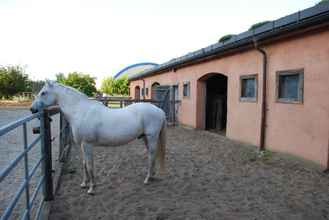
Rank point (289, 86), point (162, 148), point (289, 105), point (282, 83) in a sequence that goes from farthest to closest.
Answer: point (282, 83)
point (289, 86)
point (289, 105)
point (162, 148)

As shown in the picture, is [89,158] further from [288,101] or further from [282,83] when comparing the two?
[282,83]

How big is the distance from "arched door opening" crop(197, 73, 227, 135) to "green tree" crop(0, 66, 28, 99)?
2587 cm

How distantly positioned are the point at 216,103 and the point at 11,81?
26.5 metres

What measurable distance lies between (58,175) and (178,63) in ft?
25.6

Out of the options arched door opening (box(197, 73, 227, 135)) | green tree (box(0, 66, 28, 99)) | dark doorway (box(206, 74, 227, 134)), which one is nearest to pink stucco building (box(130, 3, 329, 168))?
arched door opening (box(197, 73, 227, 135))

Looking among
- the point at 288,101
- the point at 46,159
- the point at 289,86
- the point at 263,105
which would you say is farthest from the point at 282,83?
the point at 46,159

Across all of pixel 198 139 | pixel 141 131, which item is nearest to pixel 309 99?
pixel 141 131

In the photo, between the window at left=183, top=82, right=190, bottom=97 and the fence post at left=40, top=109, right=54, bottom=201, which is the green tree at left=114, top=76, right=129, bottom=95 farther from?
the fence post at left=40, top=109, right=54, bottom=201

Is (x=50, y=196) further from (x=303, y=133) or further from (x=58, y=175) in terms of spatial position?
(x=303, y=133)

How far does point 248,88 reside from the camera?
6.86 m

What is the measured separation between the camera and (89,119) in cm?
350

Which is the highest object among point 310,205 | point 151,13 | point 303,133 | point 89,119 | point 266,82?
point 151,13

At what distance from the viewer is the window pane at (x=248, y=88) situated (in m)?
6.61

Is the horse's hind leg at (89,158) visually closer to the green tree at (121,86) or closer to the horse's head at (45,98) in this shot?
the horse's head at (45,98)
